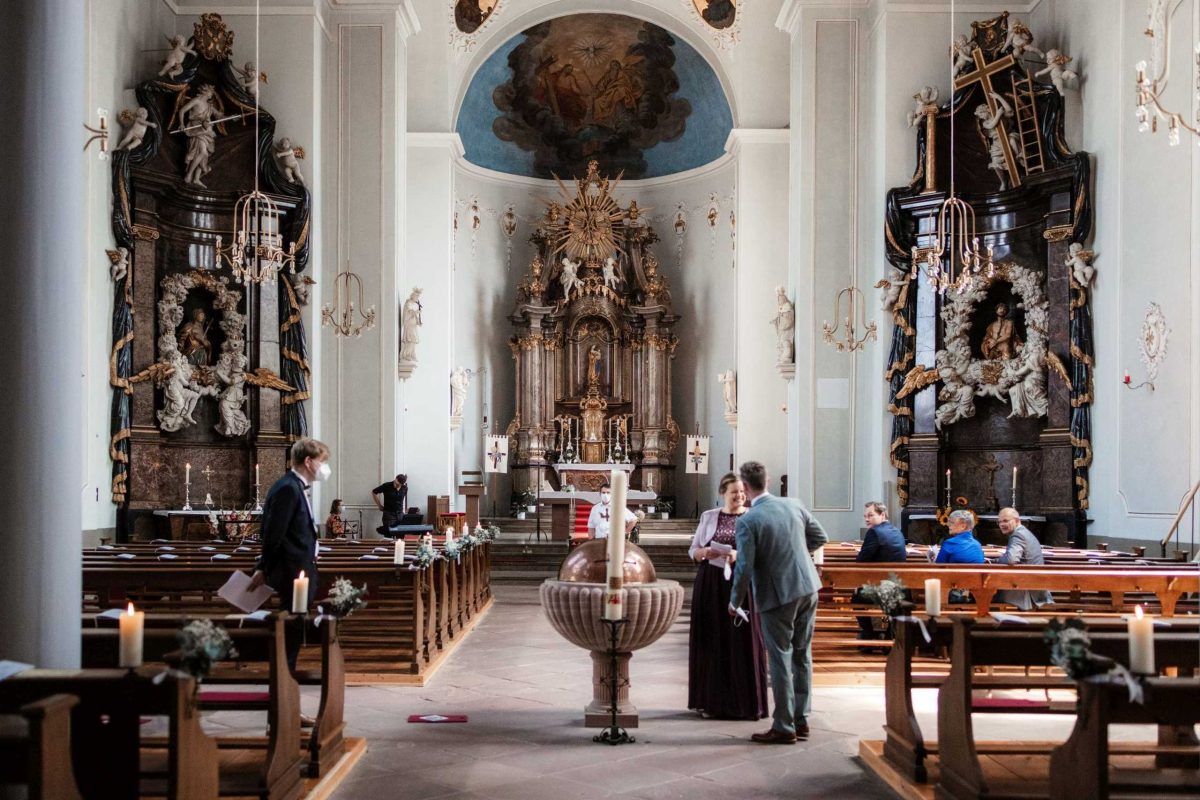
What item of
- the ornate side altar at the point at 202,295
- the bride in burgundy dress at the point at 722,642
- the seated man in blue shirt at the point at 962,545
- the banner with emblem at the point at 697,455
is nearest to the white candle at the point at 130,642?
the bride in burgundy dress at the point at 722,642

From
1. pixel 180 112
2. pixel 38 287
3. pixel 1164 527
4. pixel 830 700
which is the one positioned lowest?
pixel 830 700

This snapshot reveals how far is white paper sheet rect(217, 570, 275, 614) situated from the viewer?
21.8 feet

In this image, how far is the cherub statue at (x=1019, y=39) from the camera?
619 inches

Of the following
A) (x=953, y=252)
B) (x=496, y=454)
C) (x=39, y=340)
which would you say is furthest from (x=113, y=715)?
(x=496, y=454)

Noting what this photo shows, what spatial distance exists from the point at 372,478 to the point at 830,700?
10653 mm

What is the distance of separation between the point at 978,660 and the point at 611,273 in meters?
21.0

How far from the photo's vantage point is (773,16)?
72.6 feet

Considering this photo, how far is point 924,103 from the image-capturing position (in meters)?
16.5

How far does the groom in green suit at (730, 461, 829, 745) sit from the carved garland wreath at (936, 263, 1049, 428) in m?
9.19

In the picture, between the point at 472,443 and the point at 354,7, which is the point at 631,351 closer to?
the point at 472,443

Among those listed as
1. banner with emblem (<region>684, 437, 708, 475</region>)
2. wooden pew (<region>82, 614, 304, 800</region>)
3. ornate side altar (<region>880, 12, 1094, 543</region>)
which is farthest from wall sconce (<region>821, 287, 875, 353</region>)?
wooden pew (<region>82, 614, 304, 800</region>)

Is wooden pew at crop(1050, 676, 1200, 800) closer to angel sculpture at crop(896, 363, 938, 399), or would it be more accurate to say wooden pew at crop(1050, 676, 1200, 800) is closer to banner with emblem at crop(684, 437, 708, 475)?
angel sculpture at crop(896, 363, 938, 399)

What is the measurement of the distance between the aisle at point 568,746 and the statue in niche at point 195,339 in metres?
7.89

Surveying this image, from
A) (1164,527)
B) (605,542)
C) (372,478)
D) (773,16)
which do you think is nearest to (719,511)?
(605,542)
